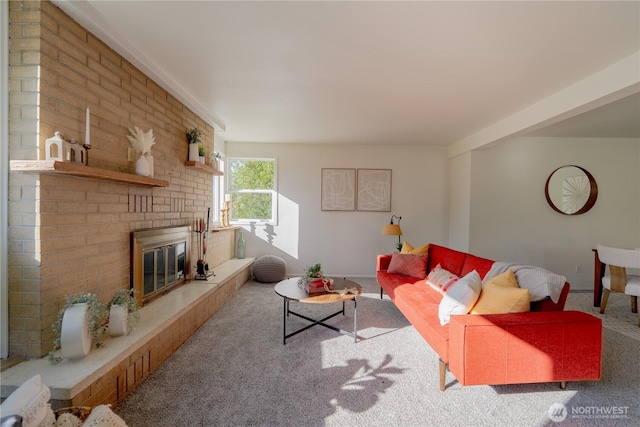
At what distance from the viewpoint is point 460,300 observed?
2094mm

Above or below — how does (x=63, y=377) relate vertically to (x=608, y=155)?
below

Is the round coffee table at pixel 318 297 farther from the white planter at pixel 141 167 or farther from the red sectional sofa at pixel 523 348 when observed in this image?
the white planter at pixel 141 167

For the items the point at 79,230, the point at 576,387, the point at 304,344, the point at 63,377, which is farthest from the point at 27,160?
the point at 576,387

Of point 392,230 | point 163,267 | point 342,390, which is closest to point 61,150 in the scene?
point 163,267

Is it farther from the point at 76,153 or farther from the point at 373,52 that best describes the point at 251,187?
the point at 373,52

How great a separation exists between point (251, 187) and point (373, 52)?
3625 mm

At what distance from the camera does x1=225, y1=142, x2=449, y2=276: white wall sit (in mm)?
5262

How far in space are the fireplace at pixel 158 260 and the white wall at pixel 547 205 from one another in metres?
4.16

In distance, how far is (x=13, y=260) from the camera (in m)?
1.66

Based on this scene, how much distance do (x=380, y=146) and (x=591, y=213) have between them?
3.52 meters

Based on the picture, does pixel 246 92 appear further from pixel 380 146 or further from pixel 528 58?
pixel 380 146

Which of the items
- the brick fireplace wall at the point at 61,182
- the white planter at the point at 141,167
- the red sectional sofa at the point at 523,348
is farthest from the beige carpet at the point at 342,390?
the white planter at the point at 141,167
